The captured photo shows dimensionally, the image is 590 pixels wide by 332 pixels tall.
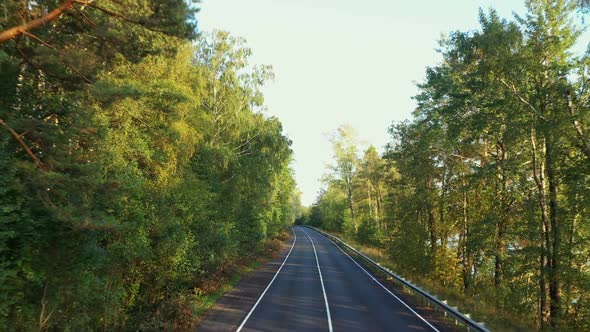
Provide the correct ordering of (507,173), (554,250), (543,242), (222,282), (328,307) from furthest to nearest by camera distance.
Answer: (222,282)
(507,173)
(543,242)
(328,307)
(554,250)

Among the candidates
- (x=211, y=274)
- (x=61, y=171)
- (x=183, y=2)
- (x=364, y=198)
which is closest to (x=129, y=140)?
(x=61, y=171)

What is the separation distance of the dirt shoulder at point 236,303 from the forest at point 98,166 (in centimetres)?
110

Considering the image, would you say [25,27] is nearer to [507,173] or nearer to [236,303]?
[236,303]

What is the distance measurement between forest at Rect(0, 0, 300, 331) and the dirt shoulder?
1.10 meters

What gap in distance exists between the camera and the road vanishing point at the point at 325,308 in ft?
45.4

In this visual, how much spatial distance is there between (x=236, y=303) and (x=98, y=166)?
1035cm

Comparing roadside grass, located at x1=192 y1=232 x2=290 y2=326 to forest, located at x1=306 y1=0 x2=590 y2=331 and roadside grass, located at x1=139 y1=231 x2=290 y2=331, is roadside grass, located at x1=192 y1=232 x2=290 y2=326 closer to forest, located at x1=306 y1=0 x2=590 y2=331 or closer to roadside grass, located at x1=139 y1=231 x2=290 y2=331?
roadside grass, located at x1=139 y1=231 x2=290 y2=331

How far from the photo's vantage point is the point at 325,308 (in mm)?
16594

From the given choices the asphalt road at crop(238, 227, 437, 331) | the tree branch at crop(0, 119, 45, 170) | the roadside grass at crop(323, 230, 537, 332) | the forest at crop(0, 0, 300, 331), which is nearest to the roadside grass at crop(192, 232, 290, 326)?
the forest at crop(0, 0, 300, 331)

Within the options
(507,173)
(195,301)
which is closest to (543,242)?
(507,173)

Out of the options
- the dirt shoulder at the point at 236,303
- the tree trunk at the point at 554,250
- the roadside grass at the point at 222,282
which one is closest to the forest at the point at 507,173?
the tree trunk at the point at 554,250

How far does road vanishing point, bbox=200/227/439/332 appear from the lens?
13836 mm

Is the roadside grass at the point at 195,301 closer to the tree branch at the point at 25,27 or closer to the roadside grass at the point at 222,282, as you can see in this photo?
the roadside grass at the point at 222,282

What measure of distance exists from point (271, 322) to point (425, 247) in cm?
1426
